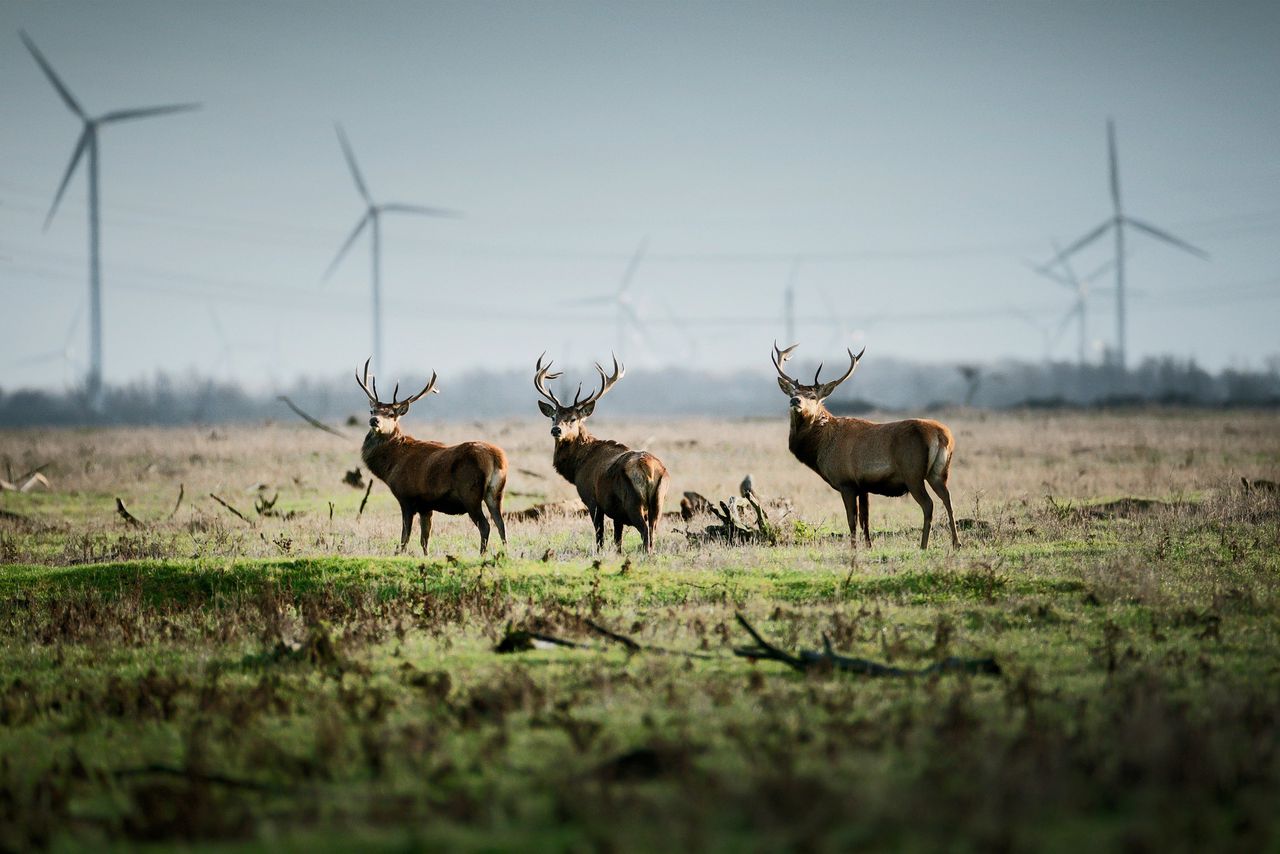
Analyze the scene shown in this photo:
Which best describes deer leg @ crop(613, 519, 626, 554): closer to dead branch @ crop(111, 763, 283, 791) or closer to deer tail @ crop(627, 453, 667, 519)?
deer tail @ crop(627, 453, 667, 519)

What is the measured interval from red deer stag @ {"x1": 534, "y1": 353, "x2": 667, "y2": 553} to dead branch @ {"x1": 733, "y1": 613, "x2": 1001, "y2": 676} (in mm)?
6111

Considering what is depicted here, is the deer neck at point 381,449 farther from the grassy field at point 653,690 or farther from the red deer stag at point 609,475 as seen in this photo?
the red deer stag at point 609,475

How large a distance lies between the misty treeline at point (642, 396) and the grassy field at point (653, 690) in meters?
49.8

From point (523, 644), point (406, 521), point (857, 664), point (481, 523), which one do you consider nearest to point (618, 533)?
point (481, 523)

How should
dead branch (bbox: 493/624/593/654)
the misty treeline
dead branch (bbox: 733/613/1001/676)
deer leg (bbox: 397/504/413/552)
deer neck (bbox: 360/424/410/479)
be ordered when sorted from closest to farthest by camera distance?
dead branch (bbox: 733/613/1001/676) → dead branch (bbox: 493/624/593/654) → deer leg (bbox: 397/504/413/552) → deer neck (bbox: 360/424/410/479) → the misty treeline

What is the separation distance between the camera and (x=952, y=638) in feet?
34.3

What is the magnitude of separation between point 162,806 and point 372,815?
53.0 inches

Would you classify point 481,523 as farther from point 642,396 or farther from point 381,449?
point 642,396

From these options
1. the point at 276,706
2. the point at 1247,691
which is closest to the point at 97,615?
the point at 276,706

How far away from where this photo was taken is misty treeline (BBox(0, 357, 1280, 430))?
8950cm

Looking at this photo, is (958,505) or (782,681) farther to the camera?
(958,505)

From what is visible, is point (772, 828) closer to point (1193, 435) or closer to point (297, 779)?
point (297, 779)

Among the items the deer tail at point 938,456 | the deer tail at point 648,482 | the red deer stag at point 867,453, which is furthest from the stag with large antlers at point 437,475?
the deer tail at point 938,456

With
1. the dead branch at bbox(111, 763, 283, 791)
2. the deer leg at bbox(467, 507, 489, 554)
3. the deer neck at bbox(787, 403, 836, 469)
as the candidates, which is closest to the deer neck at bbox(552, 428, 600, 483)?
the deer leg at bbox(467, 507, 489, 554)
